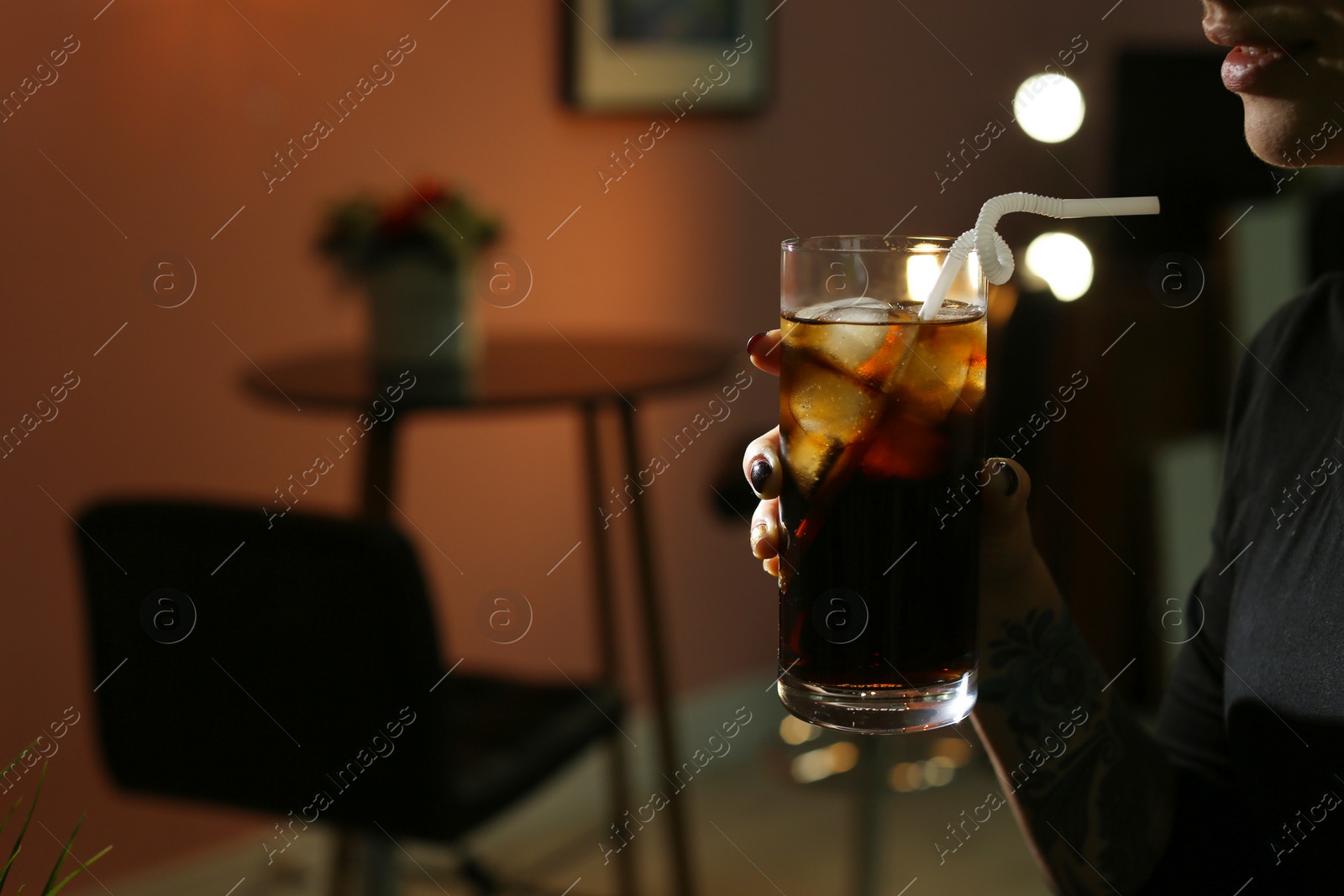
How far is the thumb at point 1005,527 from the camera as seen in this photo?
3.18ft

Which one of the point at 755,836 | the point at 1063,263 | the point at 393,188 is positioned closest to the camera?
the point at 393,188

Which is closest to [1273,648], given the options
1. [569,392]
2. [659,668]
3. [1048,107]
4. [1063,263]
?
[569,392]

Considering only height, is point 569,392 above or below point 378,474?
below

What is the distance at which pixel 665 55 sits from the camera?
3.08 meters

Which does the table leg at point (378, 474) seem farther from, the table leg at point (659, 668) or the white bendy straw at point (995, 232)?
the white bendy straw at point (995, 232)

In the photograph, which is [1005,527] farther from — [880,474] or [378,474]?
[378,474]

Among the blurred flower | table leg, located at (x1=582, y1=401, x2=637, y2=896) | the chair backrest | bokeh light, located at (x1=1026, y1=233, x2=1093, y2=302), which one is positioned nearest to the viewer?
the chair backrest

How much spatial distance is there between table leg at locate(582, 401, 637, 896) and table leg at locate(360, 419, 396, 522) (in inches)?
16.6

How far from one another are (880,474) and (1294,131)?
16.4 inches

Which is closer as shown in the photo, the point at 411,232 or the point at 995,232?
the point at 995,232

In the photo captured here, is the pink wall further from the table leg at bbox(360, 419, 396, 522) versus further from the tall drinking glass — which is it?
the tall drinking glass

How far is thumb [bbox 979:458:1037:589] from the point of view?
969 millimetres

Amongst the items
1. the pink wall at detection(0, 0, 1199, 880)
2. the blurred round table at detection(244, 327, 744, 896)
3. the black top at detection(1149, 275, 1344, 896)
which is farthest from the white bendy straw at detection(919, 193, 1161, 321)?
the pink wall at detection(0, 0, 1199, 880)

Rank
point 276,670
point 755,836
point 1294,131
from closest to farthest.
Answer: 1. point 1294,131
2. point 276,670
3. point 755,836
